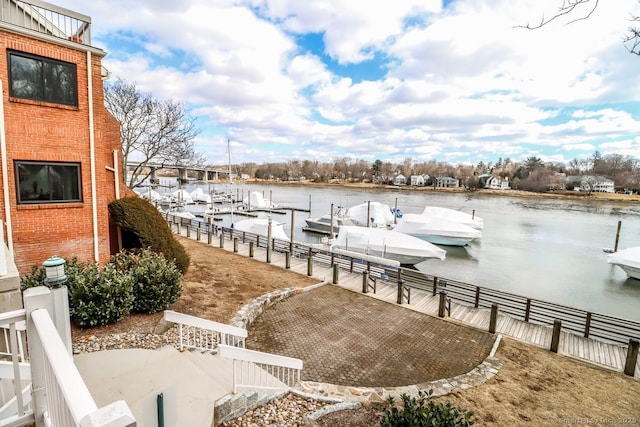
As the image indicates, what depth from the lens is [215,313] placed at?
26.9 ft

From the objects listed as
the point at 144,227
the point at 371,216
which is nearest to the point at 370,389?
the point at 144,227

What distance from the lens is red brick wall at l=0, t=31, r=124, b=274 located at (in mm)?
7215

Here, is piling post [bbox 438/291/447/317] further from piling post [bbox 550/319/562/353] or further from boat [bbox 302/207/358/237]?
boat [bbox 302/207/358/237]

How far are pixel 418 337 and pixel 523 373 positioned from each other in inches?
92.6

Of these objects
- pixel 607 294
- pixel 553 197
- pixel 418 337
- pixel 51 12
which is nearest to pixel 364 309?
pixel 418 337

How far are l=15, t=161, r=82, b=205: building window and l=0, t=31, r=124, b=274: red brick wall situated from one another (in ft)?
0.43

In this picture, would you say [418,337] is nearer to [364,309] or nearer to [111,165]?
[364,309]

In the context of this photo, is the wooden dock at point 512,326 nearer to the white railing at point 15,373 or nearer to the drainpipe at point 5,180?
the drainpipe at point 5,180

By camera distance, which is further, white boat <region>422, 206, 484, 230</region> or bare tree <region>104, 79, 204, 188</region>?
white boat <region>422, 206, 484, 230</region>

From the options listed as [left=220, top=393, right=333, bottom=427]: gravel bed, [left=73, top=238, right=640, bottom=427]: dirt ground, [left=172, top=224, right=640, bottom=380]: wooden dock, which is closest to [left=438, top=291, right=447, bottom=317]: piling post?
[left=172, top=224, right=640, bottom=380]: wooden dock

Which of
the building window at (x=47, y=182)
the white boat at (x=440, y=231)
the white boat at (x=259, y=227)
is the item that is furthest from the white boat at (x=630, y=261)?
the building window at (x=47, y=182)

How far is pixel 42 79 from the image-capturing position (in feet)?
24.9

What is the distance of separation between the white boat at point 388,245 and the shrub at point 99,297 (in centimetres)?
1462

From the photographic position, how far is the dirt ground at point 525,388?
5.25 meters
